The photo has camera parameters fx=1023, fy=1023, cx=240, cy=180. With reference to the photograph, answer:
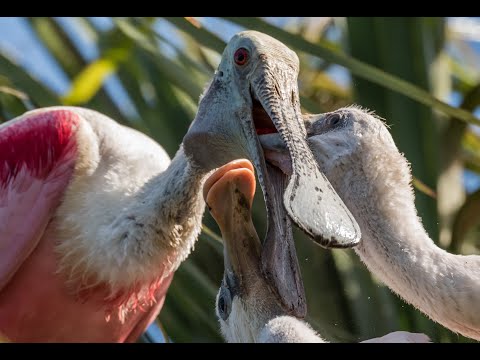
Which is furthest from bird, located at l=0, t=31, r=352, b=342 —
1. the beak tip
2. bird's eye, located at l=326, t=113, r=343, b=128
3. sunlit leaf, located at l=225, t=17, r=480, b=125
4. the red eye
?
the beak tip

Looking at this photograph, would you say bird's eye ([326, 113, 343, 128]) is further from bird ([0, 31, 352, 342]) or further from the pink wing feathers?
the pink wing feathers

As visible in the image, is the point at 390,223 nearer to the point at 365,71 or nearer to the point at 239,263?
the point at 239,263

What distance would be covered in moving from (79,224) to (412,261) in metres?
1.45

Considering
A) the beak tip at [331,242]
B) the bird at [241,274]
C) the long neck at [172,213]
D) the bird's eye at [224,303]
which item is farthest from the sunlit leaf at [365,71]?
the beak tip at [331,242]

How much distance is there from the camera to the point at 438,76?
4469 millimetres

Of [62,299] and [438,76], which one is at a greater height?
[62,299]

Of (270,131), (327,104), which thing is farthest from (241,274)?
(327,104)

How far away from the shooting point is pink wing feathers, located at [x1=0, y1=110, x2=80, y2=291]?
11.3ft

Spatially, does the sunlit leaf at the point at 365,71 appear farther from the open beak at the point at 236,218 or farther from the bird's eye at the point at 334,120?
the open beak at the point at 236,218

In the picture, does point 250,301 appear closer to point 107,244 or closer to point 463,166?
point 107,244

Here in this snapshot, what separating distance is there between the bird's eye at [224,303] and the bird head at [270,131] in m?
0.12
